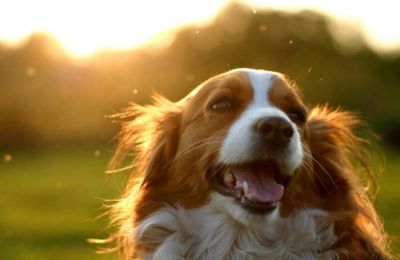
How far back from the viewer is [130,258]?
20.2ft

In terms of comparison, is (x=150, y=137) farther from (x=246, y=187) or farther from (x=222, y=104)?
(x=246, y=187)

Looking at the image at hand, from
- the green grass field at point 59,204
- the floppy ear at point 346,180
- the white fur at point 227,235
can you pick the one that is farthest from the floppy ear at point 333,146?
the green grass field at point 59,204

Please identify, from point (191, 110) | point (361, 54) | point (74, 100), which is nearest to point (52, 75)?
point (74, 100)

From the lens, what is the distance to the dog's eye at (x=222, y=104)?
6215 mm

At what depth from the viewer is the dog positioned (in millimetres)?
5777

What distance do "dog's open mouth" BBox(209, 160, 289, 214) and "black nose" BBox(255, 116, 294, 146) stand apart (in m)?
0.20

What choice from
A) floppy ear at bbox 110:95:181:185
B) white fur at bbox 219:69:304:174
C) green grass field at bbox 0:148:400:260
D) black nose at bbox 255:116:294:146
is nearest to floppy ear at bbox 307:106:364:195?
white fur at bbox 219:69:304:174

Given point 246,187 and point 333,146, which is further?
point 333,146

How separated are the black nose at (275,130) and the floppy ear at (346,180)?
0.68m

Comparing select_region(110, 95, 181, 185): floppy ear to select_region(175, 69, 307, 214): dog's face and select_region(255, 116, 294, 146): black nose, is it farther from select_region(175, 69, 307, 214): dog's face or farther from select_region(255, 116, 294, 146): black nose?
select_region(255, 116, 294, 146): black nose

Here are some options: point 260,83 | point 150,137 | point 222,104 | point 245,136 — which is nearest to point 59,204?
point 150,137

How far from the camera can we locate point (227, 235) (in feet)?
19.6

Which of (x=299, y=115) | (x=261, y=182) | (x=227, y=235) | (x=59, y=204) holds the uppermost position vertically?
(x=299, y=115)

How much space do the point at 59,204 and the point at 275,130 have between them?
1471 cm
